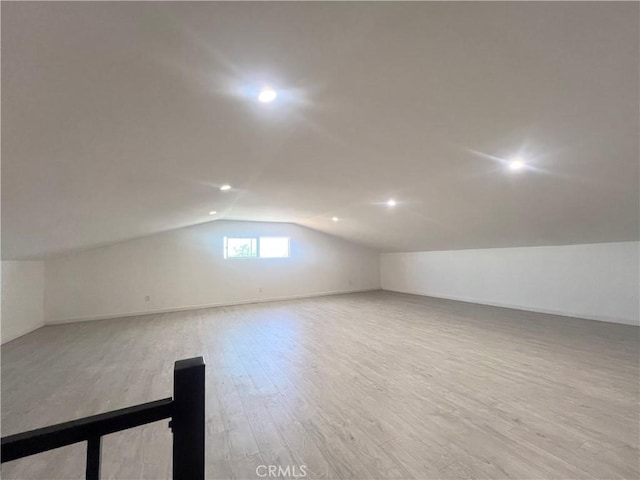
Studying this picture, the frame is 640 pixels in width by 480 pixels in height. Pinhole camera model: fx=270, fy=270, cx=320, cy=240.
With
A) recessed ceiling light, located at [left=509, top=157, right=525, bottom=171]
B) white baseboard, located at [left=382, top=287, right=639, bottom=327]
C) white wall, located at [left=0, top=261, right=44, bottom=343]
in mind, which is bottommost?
white baseboard, located at [left=382, top=287, right=639, bottom=327]

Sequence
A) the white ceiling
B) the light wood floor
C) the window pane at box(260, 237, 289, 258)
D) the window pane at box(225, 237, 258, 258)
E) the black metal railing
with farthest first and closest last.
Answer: the window pane at box(260, 237, 289, 258) → the window pane at box(225, 237, 258, 258) → the light wood floor → the white ceiling → the black metal railing

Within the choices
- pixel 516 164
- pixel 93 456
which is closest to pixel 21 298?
pixel 93 456

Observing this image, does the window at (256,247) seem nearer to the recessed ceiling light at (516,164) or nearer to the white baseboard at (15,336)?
the white baseboard at (15,336)

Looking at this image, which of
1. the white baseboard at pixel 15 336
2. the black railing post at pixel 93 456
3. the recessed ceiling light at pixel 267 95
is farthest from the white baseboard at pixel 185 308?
the black railing post at pixel 93 456

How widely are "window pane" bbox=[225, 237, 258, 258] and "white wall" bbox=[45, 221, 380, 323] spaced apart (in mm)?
177

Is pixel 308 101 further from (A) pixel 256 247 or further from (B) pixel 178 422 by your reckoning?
(A) pixel 256 247

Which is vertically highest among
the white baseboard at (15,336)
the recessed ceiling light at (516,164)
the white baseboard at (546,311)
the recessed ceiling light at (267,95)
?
the recessed ceiling light at (267,95)

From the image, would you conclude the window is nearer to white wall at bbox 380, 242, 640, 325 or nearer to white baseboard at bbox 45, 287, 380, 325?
white baseboard at bbox 45, 287, 380, 325

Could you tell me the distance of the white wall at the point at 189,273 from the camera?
5441mm

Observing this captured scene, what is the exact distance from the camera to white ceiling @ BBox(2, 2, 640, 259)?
1026mm

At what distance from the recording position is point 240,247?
7.29 m

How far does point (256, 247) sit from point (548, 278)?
661 centimetres

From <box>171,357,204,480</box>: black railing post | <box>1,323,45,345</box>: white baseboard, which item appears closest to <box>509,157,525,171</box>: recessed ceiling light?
<box>171,357,204,480</box>: black railing post

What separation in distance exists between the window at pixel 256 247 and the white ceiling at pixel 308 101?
12.5 feet
